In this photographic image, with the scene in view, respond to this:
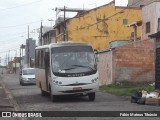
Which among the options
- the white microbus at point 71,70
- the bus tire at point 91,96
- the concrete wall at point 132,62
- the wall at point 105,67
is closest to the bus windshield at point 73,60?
the white microbus at point 71,70

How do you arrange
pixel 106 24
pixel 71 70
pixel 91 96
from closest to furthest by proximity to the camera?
pixel 71 70 < pixel 91 96 < pixel 106 24

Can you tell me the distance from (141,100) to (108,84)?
15260 mm

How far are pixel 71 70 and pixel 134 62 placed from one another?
15.6 meters

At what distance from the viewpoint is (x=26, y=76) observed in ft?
144

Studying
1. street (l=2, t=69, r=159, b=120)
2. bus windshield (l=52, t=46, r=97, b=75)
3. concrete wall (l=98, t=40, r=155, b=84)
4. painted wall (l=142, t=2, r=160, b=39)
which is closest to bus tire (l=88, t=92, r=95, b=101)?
street (l=2, t=69, r=159, b=120)

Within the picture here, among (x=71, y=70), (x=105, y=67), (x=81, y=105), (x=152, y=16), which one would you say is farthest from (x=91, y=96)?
(x=152, y=16)

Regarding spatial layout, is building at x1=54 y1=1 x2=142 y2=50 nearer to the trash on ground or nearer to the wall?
the wall

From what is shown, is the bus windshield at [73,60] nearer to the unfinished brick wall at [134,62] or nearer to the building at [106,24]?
the unfinished brick wall at [134,62]

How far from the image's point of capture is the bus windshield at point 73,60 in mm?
21578

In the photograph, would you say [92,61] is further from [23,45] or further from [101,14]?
[23,45]

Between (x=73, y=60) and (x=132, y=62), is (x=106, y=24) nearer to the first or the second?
(x=132, y=62)

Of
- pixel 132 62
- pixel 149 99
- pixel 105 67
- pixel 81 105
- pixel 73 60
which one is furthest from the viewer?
pixel 105 67

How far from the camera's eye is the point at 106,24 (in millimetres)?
60750

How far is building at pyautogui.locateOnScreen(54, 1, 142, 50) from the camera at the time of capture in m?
60.5
